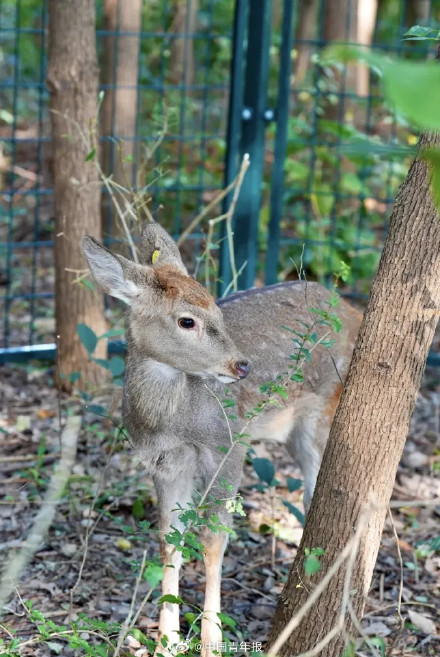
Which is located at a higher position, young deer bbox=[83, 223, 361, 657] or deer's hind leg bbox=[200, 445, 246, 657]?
young deer bbox=[83, 223, 361, 657]

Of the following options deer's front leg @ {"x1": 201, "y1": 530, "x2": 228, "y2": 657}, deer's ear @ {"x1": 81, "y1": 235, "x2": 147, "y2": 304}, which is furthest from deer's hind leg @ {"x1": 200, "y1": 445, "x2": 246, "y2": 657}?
deer's ear @ {"x1": 81, "y1": 235, "x2": 147, "y2": 304}

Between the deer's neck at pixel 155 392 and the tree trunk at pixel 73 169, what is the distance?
1.93 m

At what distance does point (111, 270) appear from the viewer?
3730 mm

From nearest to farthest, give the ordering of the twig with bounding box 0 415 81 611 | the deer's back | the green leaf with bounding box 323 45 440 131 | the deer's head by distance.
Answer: the green leaf with bounding box 323 45 440 131, the twig with bounding box 0 415 81 611, the deer's head, the deer's back

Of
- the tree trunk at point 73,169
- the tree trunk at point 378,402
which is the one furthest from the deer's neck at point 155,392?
the tree trunk at point 73,169

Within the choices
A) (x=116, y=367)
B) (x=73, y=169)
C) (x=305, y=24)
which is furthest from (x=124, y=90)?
(x=305, y=24)

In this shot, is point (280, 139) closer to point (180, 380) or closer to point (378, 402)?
point (180, 380)

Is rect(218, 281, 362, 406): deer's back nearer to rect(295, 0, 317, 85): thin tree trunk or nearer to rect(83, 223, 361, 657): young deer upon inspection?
rect(83, 223, 361, 657): young deer

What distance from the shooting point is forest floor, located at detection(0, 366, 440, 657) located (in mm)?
4039

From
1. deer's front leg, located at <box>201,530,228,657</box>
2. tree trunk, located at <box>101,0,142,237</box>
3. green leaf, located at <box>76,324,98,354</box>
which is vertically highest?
tree trunk, located at <box>101,0,142,237</box>

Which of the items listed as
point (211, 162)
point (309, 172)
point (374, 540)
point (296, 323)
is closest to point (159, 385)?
point (296, 323)

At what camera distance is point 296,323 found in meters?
4.48

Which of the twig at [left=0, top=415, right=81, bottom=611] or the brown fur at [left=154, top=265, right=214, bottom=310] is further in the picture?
the brown fur at [left=154, top=265, right=214, bottom=310]

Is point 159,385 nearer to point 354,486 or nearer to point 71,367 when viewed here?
point 354,486
